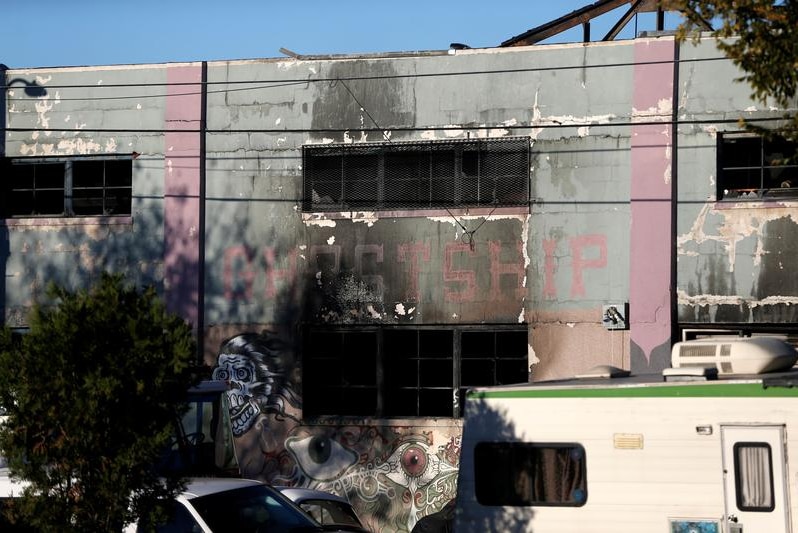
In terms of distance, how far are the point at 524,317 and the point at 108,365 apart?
29.7 feet

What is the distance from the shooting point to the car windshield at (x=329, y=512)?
1270cm

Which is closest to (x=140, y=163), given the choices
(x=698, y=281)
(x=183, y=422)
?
(x=183, y=422)

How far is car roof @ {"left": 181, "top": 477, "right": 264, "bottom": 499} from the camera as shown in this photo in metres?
9.57

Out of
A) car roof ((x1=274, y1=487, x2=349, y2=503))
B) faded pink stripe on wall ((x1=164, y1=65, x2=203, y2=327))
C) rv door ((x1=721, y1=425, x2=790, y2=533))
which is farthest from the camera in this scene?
faded pink stripe on wall ((x1=164, y1=65, x2=203, y2=327))

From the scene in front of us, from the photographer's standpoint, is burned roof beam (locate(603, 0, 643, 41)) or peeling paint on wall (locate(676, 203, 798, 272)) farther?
burned roof beam (locate(603, 0, 643, 41))

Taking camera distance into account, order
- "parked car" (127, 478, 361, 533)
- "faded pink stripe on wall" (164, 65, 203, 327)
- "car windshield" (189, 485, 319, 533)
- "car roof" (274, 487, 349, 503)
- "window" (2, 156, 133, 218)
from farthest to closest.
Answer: "window" (2, 156, 133, 218) → "faded pink stripe on wall" (164, 65, 203, 327) → "car roof" (274, 487, 349, 503) → "car windshield" (189, 485, 319, 533) → "parked car" (127, 478, 361, 533)

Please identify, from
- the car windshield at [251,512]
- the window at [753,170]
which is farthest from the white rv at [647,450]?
the window at [753,170]

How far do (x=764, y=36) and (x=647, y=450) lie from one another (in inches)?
139

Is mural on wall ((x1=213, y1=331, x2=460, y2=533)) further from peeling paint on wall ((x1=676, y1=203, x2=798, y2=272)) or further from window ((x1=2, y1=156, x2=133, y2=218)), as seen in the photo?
peeling paint on wall ((x1=676, y1=203, x2=798, y2=272))

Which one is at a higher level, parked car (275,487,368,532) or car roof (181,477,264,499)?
car roof (181,477,264,499)

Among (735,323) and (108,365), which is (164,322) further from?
(735,323)

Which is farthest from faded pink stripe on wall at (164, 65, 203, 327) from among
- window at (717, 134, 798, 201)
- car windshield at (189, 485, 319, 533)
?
car windshield at (189, 485, 319, 533)

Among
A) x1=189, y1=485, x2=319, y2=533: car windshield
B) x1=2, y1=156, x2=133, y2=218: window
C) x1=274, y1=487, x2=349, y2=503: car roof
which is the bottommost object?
x1=274, y1=487, x2=349, y2=503: car roof

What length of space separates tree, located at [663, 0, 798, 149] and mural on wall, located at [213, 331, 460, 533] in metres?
8.47
